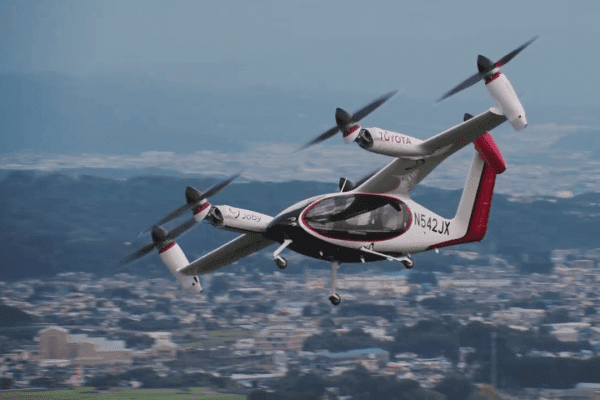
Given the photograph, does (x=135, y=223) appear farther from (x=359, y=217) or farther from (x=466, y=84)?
(x=466, y=84)

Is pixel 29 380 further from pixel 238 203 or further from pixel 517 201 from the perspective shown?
pixel 517 201

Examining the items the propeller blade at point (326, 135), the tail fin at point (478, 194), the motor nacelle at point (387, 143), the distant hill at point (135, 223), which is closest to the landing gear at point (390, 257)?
the tail fin at point (478, 194)

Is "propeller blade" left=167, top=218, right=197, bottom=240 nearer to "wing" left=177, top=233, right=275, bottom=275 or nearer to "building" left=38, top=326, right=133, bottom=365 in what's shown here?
"wing" left=177, top=233, right=275, bottom=275

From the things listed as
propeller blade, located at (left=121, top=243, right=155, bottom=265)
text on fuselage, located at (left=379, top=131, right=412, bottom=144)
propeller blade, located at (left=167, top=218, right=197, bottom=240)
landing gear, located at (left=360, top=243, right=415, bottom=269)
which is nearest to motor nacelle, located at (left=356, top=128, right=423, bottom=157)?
text on fuselage, located at (left=379, top=131, right=412, bottom=144)

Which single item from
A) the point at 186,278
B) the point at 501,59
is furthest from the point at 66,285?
the point at 501,59

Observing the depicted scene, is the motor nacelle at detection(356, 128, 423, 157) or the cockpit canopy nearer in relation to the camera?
the motor nacelle at detection(356, 128, 423, 157)

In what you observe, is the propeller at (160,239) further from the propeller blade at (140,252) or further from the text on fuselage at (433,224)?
the text on fuselage at (433,224)

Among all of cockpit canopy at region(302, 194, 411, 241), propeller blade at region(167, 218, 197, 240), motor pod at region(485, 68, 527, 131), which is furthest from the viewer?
propeller blade at region(167, 218, 197, 240)

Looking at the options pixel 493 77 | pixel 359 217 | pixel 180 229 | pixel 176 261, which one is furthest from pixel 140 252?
pixel 493 77
